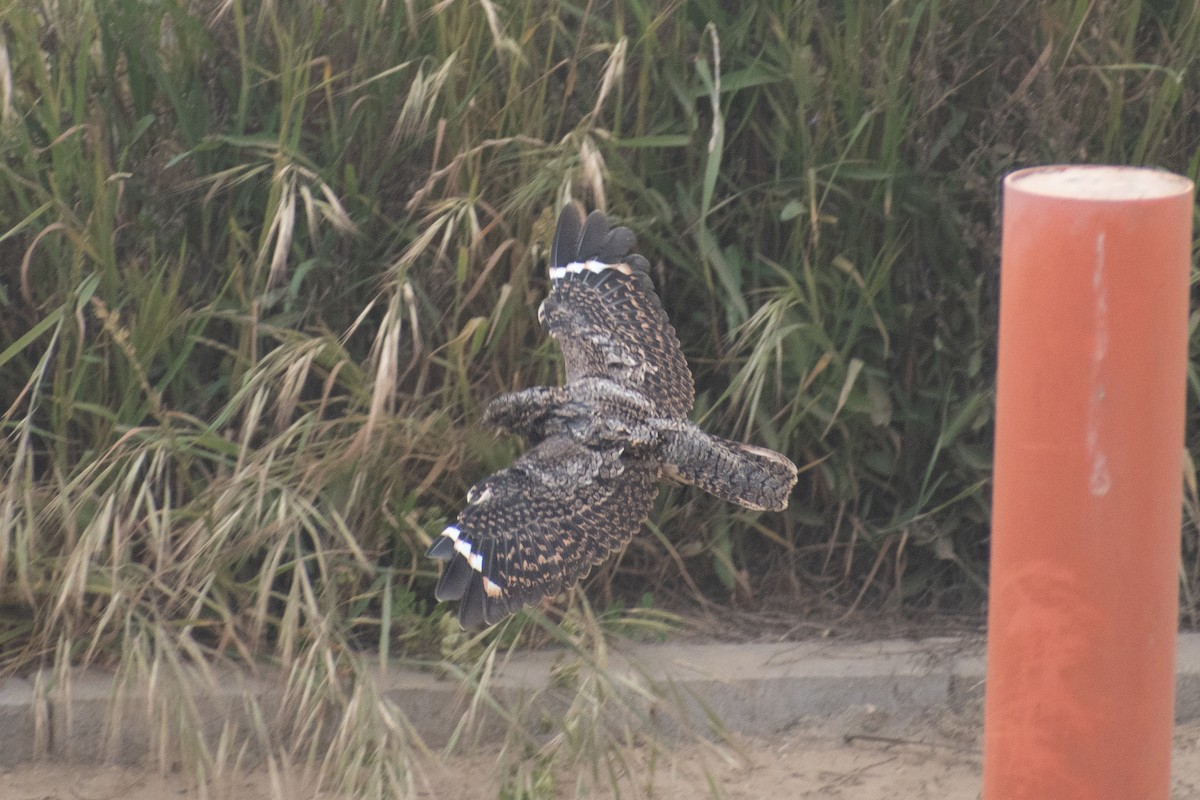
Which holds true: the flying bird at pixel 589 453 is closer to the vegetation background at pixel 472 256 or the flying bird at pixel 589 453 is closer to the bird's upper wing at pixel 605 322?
the bird's upper wing at pixel 605 322

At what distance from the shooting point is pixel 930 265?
141 inches

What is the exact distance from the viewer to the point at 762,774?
3215 millimetres

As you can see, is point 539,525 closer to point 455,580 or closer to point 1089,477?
point 455,580

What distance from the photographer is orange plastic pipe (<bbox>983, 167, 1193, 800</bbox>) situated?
4.69ft

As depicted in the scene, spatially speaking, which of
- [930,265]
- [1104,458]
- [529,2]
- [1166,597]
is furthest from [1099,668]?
[529,2]

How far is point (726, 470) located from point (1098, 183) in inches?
63.8

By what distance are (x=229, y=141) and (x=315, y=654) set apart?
1.24 metres

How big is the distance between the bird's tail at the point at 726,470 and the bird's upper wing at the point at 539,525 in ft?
0.24

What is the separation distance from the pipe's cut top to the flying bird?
1466 mm

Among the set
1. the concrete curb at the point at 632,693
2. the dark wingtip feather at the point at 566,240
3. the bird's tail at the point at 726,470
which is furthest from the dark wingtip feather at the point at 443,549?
Answer: the dark wingtip feather at the point at 566,240

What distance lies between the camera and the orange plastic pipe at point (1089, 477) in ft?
4.69

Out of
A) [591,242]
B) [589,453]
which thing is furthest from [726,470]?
[591,242]

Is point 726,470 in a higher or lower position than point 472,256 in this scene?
lower

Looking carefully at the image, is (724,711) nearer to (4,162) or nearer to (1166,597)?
(1166,597)
